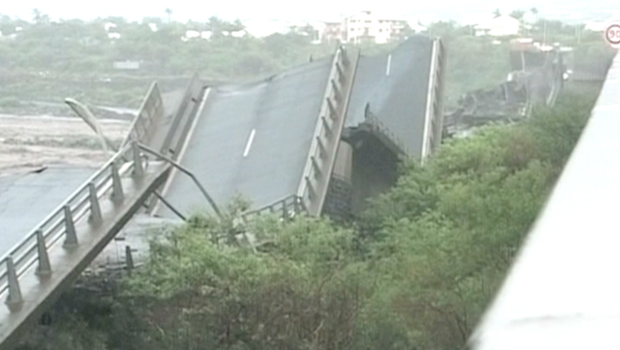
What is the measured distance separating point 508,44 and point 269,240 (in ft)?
48.2

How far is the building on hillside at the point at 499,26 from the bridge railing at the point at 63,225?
17083mm

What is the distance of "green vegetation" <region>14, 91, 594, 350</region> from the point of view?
7.53 metres

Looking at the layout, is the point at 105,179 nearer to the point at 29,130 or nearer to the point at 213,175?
the point at 213,175

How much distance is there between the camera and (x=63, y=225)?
8383mm

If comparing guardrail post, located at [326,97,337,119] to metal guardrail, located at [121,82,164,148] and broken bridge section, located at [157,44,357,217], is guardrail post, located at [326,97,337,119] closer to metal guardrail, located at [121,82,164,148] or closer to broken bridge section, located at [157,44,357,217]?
broken bridge section, located at [157,44,357,217]

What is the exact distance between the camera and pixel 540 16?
24.3 metres

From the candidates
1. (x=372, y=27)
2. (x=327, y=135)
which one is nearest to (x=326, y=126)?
(x=327, y=135)

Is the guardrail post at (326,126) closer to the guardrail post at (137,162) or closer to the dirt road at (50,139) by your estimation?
the dirt road at (50,139)

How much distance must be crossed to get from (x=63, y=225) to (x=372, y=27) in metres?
20.5

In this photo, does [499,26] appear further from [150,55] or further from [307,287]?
[307,287]

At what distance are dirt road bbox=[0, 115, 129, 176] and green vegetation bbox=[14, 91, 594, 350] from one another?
7.10 metres

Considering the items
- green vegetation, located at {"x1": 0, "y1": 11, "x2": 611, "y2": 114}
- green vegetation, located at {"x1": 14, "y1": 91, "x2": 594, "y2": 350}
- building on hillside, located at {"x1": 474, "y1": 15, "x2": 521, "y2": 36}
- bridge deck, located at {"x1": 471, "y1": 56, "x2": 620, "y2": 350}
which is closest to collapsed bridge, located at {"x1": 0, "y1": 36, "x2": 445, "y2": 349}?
green vegetation, located at {"x1": 14, "y1": 91, "x2": 594, "y2": 350}

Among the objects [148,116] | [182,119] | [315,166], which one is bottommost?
[182,119]

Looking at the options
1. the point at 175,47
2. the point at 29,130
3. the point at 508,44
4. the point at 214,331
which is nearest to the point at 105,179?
the point at 214,331
